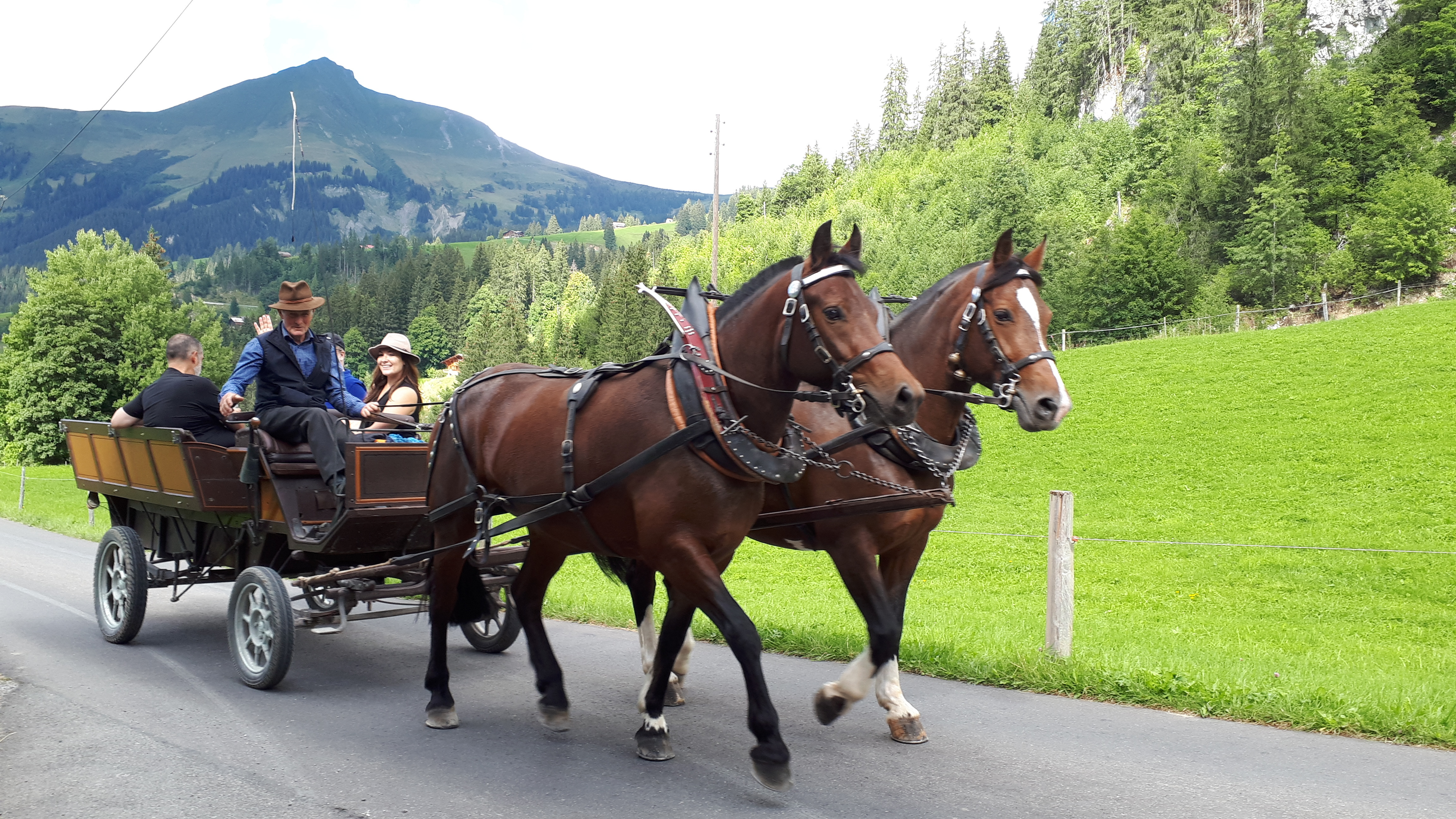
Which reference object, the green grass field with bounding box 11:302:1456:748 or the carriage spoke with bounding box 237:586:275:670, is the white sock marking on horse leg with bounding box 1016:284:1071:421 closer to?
the green grass field with bounding box 11:302:1456:748

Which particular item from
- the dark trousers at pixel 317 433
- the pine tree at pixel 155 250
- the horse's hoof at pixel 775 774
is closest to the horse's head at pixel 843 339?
the horse's hoof at pixel 775 774

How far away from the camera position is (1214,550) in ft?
51.8

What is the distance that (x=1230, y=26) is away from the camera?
3605 inches

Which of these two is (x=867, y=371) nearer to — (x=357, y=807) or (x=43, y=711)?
(x=357, y=807)

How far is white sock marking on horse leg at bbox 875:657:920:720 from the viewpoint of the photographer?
16.2 feet

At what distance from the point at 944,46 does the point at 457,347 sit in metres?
66.2

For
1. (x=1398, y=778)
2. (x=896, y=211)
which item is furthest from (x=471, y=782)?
→ (x=896, y=211)

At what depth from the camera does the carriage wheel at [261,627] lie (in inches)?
228

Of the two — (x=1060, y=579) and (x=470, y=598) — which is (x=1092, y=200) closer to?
(x=1060, y=579)

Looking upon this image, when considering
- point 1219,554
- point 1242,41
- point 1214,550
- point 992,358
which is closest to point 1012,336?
point 992,358

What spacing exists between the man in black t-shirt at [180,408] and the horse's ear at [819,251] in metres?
4.80

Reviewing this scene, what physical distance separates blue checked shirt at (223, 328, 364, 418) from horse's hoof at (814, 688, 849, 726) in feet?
12.6

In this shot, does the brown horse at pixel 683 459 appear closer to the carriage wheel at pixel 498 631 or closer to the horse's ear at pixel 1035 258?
the horse's ear at pixel 1035 258

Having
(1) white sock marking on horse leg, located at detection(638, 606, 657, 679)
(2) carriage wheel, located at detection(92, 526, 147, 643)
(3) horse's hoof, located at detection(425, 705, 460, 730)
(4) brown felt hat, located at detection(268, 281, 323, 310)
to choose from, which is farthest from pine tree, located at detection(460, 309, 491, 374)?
(3) horse's hoof, located at detection(425, 705, 460, 730)
